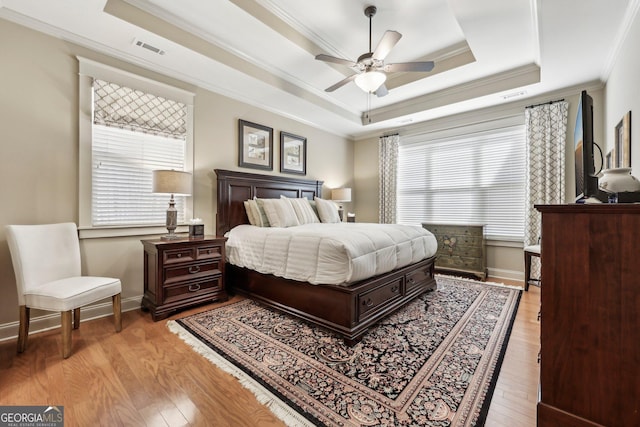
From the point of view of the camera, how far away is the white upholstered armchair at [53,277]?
6.40 ft

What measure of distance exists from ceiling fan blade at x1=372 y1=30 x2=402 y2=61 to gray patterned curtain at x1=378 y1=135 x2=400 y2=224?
292cm

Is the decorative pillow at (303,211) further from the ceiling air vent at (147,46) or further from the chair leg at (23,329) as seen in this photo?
the chair leg at (23,329)

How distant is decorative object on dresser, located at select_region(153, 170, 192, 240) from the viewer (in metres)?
2.75

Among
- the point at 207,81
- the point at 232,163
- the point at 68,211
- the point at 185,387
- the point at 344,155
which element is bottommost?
the point at 185,387

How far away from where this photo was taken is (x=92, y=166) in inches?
106

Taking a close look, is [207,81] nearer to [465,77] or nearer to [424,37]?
[424,37]

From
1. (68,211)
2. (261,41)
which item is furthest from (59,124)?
(261,41)

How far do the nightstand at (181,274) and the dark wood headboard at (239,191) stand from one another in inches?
25.6

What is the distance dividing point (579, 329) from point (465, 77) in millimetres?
3675

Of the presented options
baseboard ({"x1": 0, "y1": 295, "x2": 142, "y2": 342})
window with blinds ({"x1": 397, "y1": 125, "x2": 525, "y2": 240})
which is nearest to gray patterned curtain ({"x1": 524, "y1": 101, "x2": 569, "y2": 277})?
window with blinds ({"x1": 397, "y1": 125, "x2": 525, "y2": 240})

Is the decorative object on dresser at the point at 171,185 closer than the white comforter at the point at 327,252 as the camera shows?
No

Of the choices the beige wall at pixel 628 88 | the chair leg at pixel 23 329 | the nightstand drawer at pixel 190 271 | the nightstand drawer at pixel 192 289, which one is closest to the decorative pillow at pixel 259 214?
the nightstand drawer at pixel 190 271

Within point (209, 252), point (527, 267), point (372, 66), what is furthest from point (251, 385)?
point (527, 267)

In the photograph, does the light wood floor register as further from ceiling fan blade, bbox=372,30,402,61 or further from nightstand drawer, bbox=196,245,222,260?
ceiling fan blade, bbox=372,30,402,61
